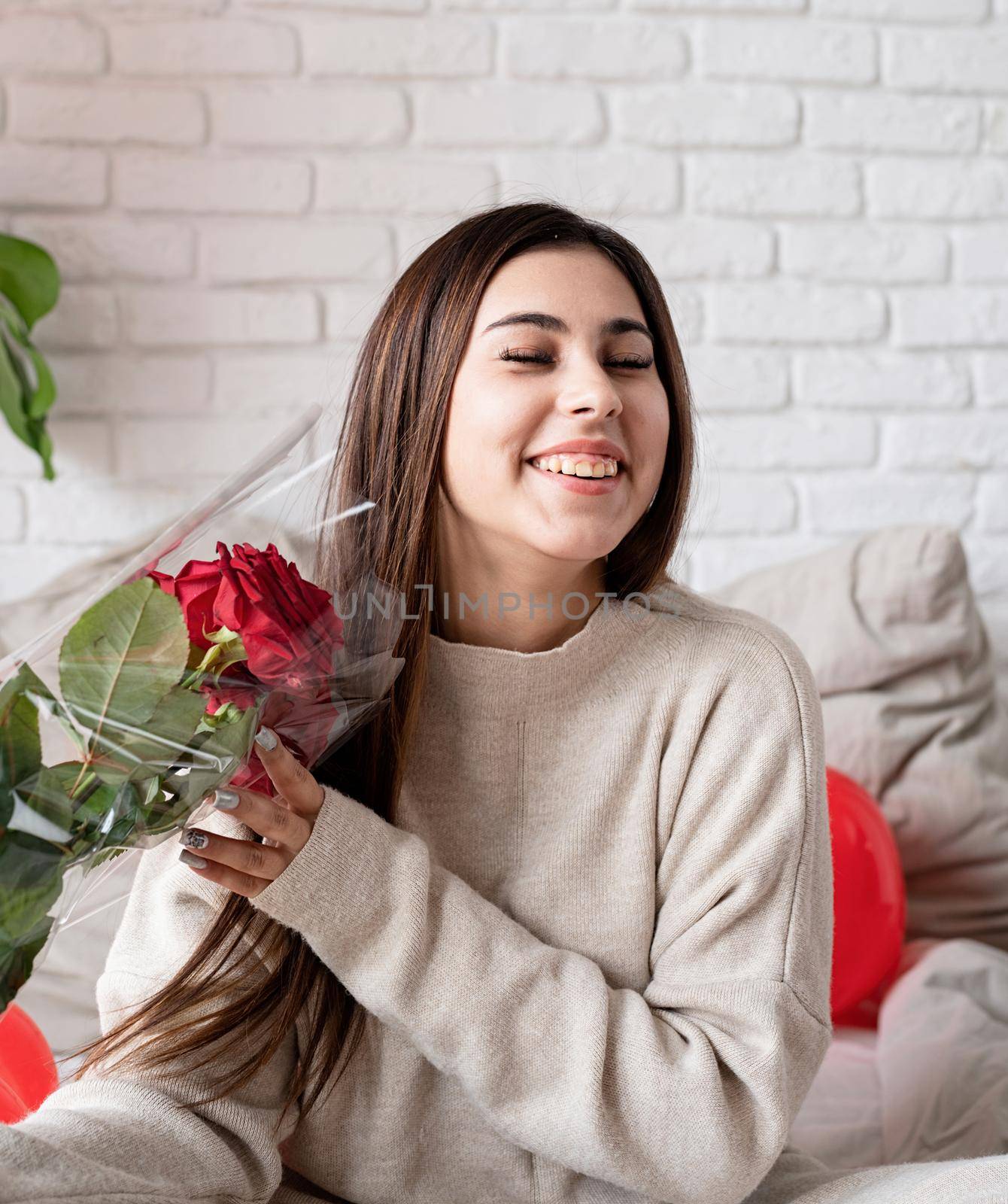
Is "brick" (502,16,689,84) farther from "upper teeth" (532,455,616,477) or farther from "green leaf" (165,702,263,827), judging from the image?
"green leaf" (165,702,263,827)

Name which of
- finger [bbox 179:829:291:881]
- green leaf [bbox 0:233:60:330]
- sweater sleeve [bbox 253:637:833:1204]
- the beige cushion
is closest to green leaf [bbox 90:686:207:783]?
finger [bbox 179:829:291:881]

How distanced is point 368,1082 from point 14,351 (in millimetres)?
1267

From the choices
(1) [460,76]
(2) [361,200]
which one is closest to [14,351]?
(2) [361,200]

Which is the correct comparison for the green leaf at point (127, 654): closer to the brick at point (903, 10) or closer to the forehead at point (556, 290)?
the forehead at point (556, 290)

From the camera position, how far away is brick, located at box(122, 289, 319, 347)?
1920mm

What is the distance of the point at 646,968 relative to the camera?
108 centimetres

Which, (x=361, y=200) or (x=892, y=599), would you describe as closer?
(x=892, y=599)

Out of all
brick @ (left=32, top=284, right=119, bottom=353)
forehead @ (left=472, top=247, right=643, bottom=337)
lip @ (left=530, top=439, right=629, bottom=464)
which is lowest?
lip @ (left=530, top=439, right=629, bottom=464)

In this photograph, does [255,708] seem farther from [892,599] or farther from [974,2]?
[974,2]

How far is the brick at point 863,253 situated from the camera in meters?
1.97

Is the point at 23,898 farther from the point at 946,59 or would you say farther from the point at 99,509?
the point at 946,59

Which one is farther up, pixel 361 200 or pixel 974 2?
pixel 974 2

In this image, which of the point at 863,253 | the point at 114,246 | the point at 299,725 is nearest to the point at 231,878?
the point at 299,725

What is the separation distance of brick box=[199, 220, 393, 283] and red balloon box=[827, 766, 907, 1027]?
107cm
